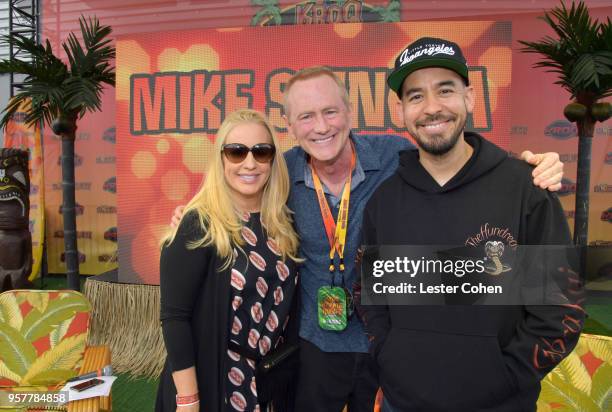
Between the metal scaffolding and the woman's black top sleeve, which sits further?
the metal scaffolding

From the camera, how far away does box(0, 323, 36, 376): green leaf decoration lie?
2.65 m

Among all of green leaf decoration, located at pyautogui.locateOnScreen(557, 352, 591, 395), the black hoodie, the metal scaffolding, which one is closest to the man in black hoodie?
the black hoodie

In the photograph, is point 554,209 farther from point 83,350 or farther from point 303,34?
point 303,34

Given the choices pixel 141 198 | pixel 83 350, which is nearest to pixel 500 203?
pixel 83 350

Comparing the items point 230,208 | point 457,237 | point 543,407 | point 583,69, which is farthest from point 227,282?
point 583,69

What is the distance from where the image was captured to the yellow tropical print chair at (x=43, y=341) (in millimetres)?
2645

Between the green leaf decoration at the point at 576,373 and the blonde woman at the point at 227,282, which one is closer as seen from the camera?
the blonde woman at the point at 227,282

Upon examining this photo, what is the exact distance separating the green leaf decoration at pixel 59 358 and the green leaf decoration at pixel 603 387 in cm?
304

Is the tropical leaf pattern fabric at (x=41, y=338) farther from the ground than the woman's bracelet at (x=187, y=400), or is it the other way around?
the woman's bracelet at (x=187, y=400)

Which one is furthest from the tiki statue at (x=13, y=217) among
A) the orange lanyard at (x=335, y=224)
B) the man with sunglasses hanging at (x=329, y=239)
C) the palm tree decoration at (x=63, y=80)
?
the orange lanyard at (x=335, y=224)

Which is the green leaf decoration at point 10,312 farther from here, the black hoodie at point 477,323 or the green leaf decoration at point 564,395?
the green leaf decoration at point 564,395

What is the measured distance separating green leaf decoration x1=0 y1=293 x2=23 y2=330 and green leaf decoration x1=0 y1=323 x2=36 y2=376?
0.11 ft

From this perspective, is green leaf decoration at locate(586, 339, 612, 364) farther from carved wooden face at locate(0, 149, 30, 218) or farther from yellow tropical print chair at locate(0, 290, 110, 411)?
carved wooden face at locate(0, 149, 30, 218)

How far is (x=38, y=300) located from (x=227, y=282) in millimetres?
2076
